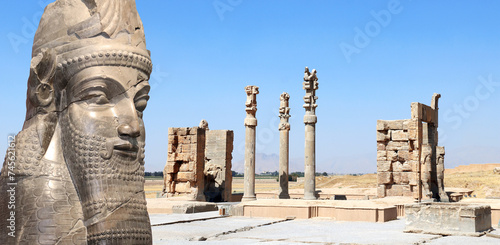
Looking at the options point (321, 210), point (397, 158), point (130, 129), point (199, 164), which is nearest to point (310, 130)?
point (397, 158)

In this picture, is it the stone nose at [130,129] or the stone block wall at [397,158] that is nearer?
the stone nose at [130,129]

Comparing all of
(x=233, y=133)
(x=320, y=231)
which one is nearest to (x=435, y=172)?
(x=233, y=133)

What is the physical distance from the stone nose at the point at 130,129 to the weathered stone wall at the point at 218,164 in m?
19.0

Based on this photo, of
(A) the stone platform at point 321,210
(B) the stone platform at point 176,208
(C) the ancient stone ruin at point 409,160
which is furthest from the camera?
(C) the ancient stone ruin at point 409,160

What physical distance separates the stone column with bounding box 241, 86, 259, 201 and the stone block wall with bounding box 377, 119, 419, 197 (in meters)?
5.40

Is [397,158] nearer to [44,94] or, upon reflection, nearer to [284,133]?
[284,133]

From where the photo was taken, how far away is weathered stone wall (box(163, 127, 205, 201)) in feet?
69.7

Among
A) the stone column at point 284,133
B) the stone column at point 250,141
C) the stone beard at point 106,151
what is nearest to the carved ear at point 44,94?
the stone beard at point 106,151

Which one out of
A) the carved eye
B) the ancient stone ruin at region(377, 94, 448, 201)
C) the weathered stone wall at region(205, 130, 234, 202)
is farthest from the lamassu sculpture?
the weathered stone wall at region(205, 130, 234, 202)

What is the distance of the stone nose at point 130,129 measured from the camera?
3354mm

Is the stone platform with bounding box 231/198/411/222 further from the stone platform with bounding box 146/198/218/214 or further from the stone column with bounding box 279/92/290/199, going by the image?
the stone column with bounding box 279/92/290/199

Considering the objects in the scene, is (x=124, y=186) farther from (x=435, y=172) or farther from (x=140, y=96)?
(x=435, y=172)

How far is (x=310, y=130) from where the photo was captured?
18.4 metres

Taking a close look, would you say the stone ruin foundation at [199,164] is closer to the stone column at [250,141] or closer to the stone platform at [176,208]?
the stone column at [250,141]
